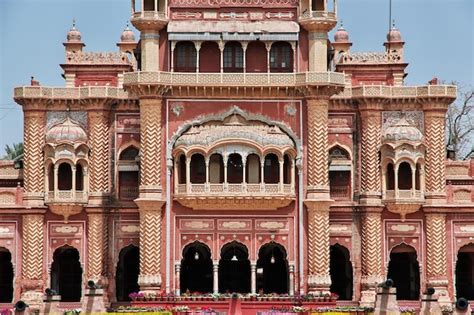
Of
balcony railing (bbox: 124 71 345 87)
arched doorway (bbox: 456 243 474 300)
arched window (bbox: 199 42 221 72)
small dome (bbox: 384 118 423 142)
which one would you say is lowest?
arched doorway (bbox: 456 243 474 300)

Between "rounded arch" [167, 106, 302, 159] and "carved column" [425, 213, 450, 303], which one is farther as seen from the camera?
"carved column" [425, 213, 450, 303]

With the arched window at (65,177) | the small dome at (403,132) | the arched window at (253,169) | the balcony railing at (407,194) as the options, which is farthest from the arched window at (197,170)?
the balcony railing at (407,194)

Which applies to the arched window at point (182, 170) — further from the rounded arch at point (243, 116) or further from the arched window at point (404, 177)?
the arched window at point (404, 177)

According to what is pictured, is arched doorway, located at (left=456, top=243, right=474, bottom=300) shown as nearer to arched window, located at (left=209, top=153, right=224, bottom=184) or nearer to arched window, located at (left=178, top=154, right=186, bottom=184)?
arched window, located at (left=209, top=153, right=224, bottom=184)

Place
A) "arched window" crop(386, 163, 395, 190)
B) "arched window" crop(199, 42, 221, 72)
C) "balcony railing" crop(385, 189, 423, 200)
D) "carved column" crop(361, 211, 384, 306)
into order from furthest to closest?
1. "arched window" crop(386, 163, 395, 190)
2. "carved column" crop(361, 211, 384, 306)
3. "balcony railing" crop(385, 189, 423, 200)
4. "arched window" crop(199, 42, 221, 72)

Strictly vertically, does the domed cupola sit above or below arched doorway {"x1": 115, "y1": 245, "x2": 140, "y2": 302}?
above

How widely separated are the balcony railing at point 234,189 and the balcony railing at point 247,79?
4483 mm

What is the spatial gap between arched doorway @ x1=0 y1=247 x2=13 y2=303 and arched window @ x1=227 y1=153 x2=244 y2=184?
38.6 ft

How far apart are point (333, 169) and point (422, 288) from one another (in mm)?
6771

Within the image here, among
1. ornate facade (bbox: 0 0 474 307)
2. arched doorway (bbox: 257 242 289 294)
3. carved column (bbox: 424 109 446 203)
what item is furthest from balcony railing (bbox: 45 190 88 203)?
carved column (bbox: 424 109 446 203)

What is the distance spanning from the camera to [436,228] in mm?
63438

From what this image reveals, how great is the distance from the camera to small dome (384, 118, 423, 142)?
207ft

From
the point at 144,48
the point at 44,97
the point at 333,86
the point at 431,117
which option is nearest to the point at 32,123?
the point at 44,97

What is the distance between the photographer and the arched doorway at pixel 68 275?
64875 mm
